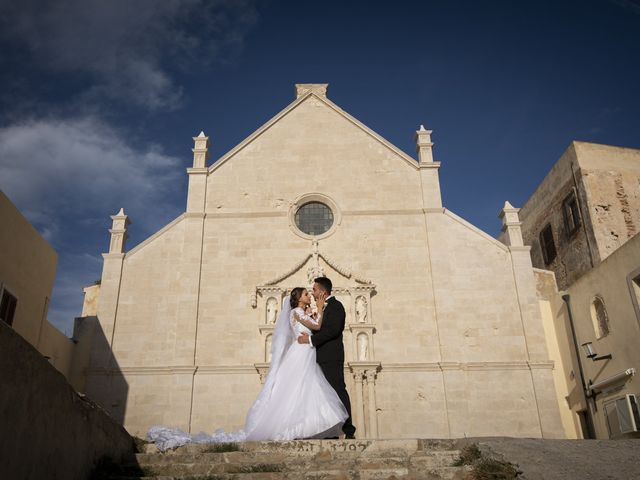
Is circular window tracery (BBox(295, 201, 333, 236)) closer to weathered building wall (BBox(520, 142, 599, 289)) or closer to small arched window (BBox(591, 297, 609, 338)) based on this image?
small arched window (BBox(591, 297, 609, 338))

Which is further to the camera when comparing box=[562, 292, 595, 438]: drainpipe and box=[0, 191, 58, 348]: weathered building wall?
box=[562, 292, 595, 438]: drainpipe

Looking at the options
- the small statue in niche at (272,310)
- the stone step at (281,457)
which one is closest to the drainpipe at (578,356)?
the small statue in niche at (272,310)

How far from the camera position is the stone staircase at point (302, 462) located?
5.61 meters

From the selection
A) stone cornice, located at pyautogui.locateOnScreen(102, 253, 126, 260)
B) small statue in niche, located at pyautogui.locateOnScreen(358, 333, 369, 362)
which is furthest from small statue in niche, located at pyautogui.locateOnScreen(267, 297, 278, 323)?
stone cornice, located at pyautogui.locateOnScreen(102, 253, 126, 260)

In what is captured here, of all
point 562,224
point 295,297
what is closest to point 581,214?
point 562,224

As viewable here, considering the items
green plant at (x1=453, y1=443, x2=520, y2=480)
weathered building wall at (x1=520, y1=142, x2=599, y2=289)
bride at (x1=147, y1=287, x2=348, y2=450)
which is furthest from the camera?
weathered building wall at (x1=520, y1=142, x2=599, y2=289)

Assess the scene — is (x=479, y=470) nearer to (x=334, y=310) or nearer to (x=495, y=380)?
(x=334, y=310)

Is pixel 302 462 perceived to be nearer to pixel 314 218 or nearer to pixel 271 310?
pixel 271 310

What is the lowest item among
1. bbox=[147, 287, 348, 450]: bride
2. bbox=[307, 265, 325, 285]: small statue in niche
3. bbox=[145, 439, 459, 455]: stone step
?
bbox=[145, 439, 459, 455]: stone step

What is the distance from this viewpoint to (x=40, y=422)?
498 centimetres

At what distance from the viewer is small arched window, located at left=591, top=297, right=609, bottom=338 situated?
14.9 metres

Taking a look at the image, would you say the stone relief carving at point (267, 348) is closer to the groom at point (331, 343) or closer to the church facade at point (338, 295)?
the church facade at point (338, 295)

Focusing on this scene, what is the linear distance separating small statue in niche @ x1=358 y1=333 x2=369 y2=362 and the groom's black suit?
26.1 ft

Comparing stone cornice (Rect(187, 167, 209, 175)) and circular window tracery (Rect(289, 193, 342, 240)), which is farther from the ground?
stone cornice (Rect(187, 167, 209, 175))
